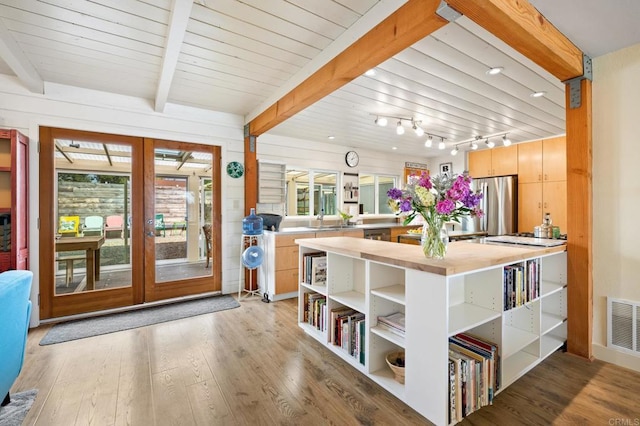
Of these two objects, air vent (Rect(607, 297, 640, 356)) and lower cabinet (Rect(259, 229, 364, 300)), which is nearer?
air vent (Rect(607, 297, 640, 356))

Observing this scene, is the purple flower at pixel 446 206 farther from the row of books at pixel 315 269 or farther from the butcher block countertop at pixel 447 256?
the row of books at pixel 315 269

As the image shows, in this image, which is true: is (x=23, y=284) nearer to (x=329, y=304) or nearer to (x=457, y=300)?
(x=329, y=304)

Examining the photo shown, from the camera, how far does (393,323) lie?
1975 mm

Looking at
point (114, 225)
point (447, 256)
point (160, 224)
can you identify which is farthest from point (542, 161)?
point (114, 225)

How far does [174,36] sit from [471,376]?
9.71ft

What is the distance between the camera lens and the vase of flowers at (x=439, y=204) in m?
1.78

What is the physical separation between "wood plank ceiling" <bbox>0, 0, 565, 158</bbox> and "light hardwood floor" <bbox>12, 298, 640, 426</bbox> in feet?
8.10

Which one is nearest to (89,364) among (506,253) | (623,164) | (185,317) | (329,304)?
(185,317)

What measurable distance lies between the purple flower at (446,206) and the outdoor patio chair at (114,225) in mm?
3606

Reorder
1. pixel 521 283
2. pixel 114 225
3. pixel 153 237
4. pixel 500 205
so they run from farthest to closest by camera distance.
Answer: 1. pixel 500 205
2. pixel 153 237
3. pixel 114 225
4. pixel 521 283

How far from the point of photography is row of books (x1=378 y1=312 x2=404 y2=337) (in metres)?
1.93

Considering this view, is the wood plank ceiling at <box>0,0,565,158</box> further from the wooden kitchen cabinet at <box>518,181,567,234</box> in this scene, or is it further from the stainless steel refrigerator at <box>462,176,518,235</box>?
the stainless steel refrigerator at <box>462,176,518,235</box>

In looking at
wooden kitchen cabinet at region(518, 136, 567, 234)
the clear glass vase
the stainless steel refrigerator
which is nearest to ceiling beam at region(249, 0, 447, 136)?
the clear glass vase

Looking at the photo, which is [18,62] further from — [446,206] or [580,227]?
[580,227]
